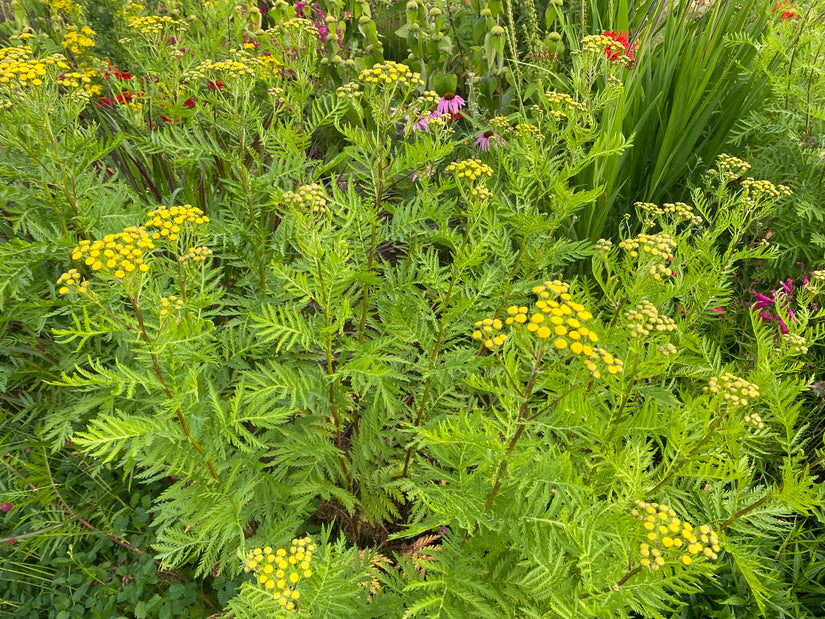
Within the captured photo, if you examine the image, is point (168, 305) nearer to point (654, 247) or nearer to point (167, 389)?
point (167, 389)

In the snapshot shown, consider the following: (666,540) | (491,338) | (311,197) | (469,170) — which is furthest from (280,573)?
(469,170)

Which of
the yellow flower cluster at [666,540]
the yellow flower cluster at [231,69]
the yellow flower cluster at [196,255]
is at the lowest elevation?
the yellow flower cluster at [666,540]

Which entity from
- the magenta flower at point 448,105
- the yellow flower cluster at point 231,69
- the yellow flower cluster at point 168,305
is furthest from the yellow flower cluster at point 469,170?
the magenta flower at point 448,105

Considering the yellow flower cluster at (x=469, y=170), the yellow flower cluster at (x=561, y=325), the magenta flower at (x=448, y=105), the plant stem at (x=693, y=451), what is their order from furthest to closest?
the magenta flower at (x=448, y=105), the yellow flower cluster at (x=469, y=170), the plant stem at (x=693, y=451), the yellow flower cluster at (x=561, y=325)

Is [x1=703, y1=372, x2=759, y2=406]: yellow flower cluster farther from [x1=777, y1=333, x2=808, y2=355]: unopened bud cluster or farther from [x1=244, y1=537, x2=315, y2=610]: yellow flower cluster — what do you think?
[x1=244, y1=537, x2=315, y2=610]: yellow flower cluster

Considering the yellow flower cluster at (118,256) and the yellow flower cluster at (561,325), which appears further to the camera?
the yellow flower cluster at (118,256)

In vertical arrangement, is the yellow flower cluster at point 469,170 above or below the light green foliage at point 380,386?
above

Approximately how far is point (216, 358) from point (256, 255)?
1.79 feet

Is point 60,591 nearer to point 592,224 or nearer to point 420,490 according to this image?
point 420,490

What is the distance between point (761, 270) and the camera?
2.55m

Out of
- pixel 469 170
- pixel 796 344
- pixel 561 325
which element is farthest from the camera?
pixel 469 170

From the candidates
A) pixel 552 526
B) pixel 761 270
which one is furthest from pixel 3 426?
pixel 761 270

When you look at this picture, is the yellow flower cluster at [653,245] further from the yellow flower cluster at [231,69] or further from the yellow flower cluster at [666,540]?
the yellow flower cluster at [231,69]

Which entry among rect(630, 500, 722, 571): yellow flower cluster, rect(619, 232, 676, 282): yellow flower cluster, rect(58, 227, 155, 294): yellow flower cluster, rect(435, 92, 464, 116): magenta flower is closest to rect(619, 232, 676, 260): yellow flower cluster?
rect(619, 232, 676, 282): yellow flower cluster
